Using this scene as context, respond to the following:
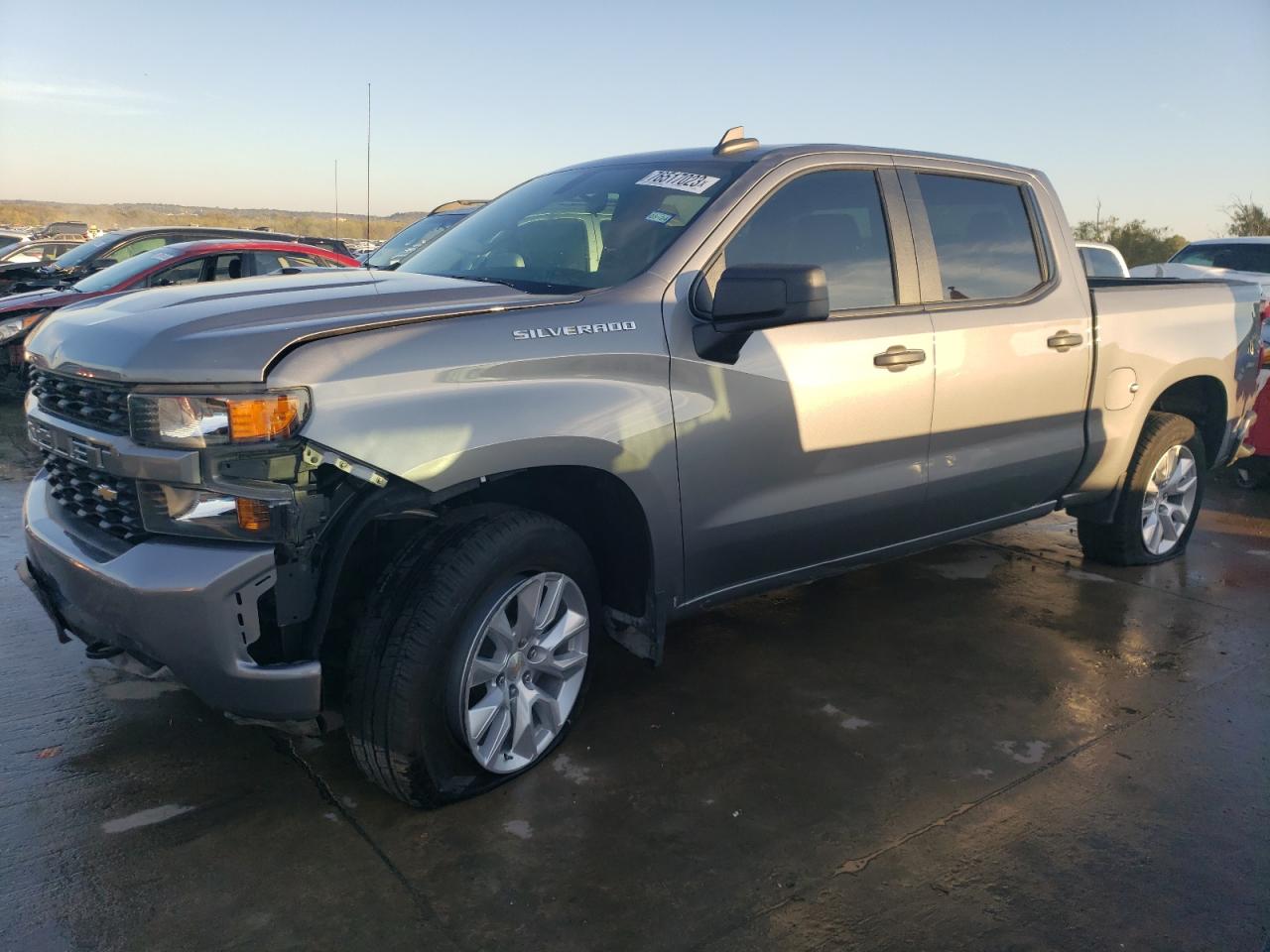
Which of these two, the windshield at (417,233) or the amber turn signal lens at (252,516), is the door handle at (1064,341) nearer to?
the amber turn signal lens at (252,516)

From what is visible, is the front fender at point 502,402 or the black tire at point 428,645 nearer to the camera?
the front fender at point 502,402

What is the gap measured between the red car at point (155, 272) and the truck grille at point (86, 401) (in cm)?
547

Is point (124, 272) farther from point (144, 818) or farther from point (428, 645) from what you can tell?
point (428, 645)

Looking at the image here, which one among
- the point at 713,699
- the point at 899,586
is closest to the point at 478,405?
Answer: the point at 713,699

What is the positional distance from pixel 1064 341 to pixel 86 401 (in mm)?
3680

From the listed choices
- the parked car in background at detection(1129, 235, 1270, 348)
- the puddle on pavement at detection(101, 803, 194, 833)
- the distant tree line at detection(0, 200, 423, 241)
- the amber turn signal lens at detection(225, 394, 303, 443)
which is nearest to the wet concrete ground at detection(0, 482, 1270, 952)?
the puddle on pavement at detection(101, 803, 194, 833)

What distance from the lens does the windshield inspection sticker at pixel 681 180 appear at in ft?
11.7

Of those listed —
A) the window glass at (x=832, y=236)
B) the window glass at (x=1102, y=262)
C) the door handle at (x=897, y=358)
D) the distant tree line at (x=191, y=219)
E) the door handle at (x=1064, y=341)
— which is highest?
the distant tree line at (x=191, y=219)

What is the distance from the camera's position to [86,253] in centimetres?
1048

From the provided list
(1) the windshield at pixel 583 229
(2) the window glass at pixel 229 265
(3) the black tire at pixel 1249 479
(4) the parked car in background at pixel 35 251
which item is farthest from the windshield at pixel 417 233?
(3) the black tire at pixel 1249 479

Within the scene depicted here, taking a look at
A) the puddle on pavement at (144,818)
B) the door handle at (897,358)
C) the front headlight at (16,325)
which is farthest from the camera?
the front headlight at (16,325)

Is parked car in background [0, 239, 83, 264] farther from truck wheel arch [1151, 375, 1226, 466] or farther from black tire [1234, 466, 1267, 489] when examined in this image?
black tire [1234, 466, 1267, 489]

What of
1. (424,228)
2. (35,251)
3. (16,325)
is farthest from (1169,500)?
(35,251)

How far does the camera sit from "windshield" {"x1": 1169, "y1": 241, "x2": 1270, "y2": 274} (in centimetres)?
1210
